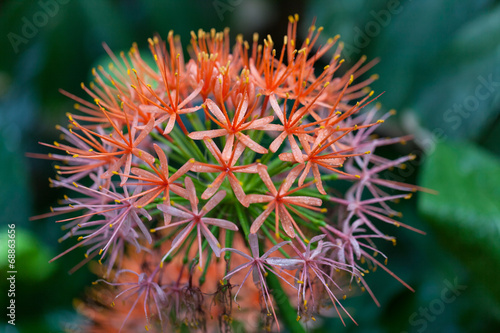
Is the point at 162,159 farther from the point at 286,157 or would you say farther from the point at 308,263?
the point at 308,263

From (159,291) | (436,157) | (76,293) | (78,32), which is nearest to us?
(159,291)

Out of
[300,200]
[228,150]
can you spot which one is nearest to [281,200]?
[300,200]

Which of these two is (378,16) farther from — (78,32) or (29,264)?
(29,264)

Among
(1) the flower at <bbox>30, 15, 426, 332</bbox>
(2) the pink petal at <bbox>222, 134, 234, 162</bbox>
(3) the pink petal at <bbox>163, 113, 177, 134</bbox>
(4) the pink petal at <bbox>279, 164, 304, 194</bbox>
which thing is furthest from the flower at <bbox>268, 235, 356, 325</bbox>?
(3) the pink petal at <bbox>163, 113, 177, 134</bbox>

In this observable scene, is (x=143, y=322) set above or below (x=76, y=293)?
below

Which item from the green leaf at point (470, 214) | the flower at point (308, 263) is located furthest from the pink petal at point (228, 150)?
the green leaf at point (470, 214)

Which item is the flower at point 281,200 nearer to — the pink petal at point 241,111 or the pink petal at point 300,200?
the pink petal at point 300,200

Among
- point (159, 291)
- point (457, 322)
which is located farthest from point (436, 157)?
point (159, 291)

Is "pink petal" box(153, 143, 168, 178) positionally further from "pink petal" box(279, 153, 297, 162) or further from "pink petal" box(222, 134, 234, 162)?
"pink petal" box(279, 153, 297, 162)
